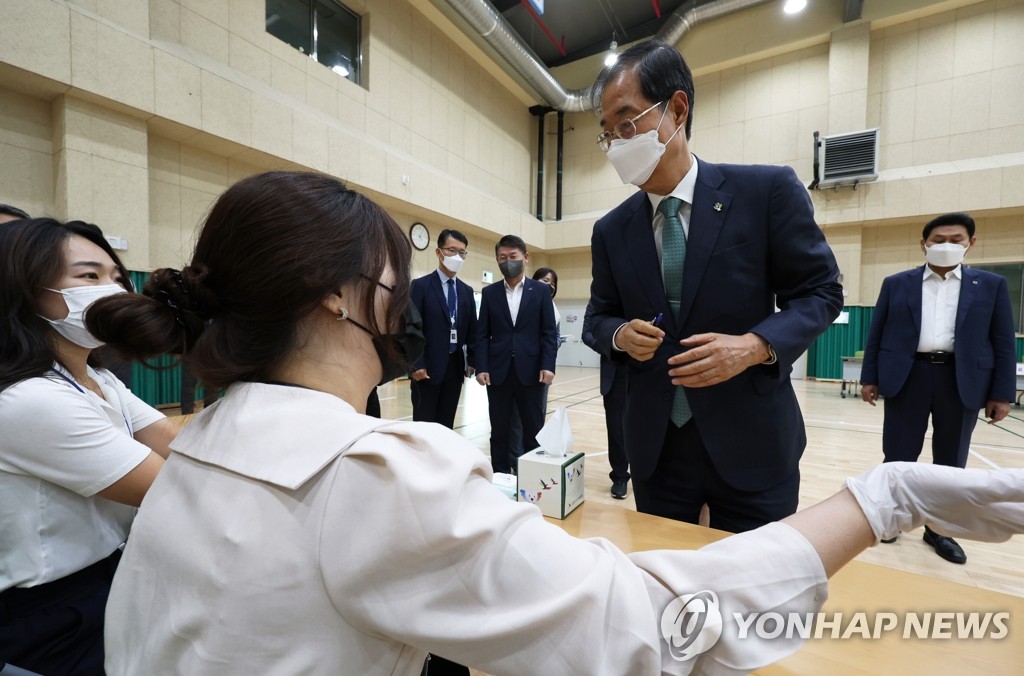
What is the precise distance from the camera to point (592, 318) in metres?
1.50

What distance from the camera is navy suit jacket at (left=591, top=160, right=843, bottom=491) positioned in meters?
1.13

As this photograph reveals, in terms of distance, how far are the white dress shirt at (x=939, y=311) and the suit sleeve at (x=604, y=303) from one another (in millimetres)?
2169

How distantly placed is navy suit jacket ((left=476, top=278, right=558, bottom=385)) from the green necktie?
7.33ft

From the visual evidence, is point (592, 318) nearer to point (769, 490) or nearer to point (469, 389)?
point (769, 490)

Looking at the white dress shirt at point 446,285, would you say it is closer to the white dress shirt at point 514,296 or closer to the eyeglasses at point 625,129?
the white dress shirt at point 514,296

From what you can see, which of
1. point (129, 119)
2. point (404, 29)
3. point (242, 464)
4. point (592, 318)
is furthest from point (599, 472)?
point (404, 29)

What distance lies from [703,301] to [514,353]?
7.71 ft

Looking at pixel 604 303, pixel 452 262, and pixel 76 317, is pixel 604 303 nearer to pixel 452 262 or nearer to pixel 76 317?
pixel 76 317

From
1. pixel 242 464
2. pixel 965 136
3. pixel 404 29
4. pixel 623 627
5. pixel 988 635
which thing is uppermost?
pixel 404 29

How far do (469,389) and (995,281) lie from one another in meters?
6.72

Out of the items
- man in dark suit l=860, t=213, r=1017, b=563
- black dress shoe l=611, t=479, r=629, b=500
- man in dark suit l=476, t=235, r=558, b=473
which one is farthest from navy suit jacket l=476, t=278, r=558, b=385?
man in dark suit l=860, t=213, r=1017, b=563

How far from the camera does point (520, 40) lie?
29.4 feet

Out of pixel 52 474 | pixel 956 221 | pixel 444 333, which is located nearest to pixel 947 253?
pixel 956 221

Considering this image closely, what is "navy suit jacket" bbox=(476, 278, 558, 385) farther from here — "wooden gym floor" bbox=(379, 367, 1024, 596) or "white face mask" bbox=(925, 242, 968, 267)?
"white face mask" bbox=(925, 242, 968, 267)
